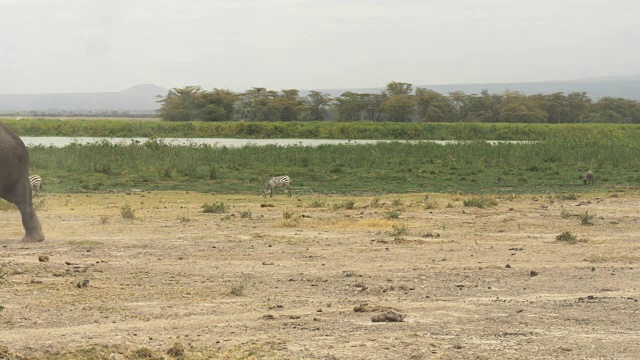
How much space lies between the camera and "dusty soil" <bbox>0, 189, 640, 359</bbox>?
311 inches

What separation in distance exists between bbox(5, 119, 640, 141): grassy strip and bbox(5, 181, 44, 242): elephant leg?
54.1 meters

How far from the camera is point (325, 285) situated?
425 inches

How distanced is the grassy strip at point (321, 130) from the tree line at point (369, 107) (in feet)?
42.1

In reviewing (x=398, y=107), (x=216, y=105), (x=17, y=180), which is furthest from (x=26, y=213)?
(x=398, y=107)

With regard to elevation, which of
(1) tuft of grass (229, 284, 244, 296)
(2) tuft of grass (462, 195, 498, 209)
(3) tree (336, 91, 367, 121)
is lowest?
(2) tuft of grass (462, 195, 498, 209)

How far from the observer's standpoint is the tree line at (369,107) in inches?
3381

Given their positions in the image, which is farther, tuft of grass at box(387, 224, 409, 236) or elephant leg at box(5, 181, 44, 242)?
tuft of grass at box(387, 224, 409, 236)

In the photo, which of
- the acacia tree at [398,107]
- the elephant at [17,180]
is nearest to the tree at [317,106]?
the acacia tree at [398,107]

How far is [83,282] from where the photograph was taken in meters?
10.4

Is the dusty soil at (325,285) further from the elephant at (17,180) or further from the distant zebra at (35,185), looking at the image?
the distant zebra at (35,185)

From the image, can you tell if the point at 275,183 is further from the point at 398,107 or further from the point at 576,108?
the point at 576,108

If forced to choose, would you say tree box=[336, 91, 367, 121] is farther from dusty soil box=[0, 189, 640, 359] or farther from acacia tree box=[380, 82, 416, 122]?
dusty soil box=[0, 189, 640, 359]

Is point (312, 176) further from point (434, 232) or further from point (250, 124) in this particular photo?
point (250, 124)

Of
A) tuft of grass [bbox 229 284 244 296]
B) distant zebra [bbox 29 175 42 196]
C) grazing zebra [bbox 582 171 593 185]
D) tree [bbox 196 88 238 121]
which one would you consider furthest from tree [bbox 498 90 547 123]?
tuft of grass [bbox 229 284 244 296]
